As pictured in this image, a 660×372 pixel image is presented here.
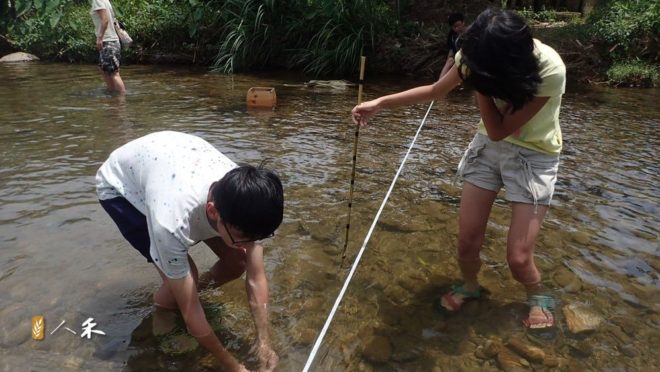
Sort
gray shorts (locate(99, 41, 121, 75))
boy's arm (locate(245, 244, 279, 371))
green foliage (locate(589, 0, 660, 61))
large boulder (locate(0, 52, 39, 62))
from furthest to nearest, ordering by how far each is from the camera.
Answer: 1. large boulder (locate(0, 52, 39, 62))
2. green foliage (locate(589, 0, 660, 61))
3. gray shorts (locate(99, 41, 121, 75))
4. boy's arm (locate(245, 244, 279, 371))

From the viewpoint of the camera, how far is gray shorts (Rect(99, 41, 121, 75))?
7.73 meters

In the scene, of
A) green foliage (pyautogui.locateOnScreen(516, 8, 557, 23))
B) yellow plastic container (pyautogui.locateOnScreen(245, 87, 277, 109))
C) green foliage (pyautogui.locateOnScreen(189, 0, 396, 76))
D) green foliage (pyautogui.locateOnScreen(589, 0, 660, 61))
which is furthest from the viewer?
green foliage (pyautogui.locateOnScreen(516, 8, 557, 23))

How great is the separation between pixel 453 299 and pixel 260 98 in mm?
5891

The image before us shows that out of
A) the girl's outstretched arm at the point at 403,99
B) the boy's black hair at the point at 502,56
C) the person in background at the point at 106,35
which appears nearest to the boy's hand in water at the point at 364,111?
the girl's outstretched arm at the point at 403,99

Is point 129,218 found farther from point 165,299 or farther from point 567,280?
point 567,280

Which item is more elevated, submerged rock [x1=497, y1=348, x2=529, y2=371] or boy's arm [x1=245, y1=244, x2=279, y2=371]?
boy's arm [x1=245, y1=244, x2=279, y2=371]

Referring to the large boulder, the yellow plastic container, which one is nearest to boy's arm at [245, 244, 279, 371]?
the yellow plastic container

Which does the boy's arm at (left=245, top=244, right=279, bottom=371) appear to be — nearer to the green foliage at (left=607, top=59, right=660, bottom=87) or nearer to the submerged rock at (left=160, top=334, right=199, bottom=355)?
the submerged rock at (left=160, top=334, right=199, bottom=355)

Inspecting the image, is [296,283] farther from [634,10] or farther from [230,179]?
[634,10]

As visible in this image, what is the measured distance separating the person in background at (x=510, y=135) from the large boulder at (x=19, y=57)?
51.9 ft

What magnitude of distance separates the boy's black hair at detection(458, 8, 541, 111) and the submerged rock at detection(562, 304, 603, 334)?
4.51ft

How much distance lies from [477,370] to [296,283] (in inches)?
47.0

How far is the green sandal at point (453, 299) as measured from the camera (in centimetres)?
288

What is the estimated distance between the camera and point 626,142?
6227 millimetres
